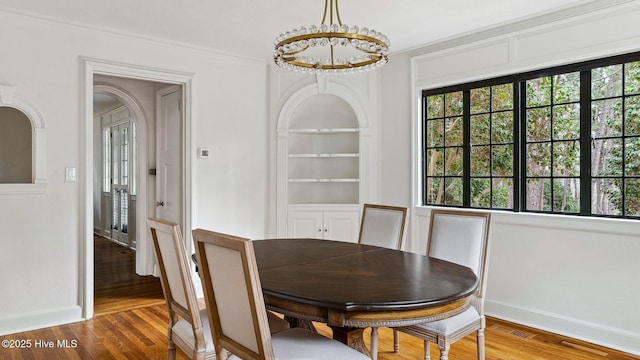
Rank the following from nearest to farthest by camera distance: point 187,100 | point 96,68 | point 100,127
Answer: point 96,68 < point 187,100 < point 100,127

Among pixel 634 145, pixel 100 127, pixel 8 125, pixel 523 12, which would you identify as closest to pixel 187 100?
pixel 8 125

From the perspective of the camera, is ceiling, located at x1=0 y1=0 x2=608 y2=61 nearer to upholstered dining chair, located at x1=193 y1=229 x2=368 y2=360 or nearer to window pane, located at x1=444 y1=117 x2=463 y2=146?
window pane, located at x1=444 y1=117 x2=463 y2=146

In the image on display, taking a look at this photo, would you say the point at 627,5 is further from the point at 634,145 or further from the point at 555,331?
the point at 555,331

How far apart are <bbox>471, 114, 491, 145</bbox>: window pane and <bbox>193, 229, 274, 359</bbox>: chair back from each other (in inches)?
118

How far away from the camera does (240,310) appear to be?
66.7 inches

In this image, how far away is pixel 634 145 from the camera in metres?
3.14

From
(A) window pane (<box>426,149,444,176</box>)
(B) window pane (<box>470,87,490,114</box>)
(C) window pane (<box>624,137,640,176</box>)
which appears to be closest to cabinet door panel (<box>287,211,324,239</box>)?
(A) window pane (<box>426,149,444,176</box>)

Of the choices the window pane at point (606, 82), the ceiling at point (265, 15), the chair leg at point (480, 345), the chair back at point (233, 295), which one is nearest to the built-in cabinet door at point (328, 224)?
the ceiling at point (265, 15)

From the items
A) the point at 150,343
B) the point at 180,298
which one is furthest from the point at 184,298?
the point at 150,343

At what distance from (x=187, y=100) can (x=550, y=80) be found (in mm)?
Result: 3248

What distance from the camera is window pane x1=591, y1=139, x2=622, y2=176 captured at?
3.22 meters

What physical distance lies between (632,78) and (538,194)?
1063 mm

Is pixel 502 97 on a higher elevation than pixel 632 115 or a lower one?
higher

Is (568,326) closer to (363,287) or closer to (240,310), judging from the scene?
(363,287)
